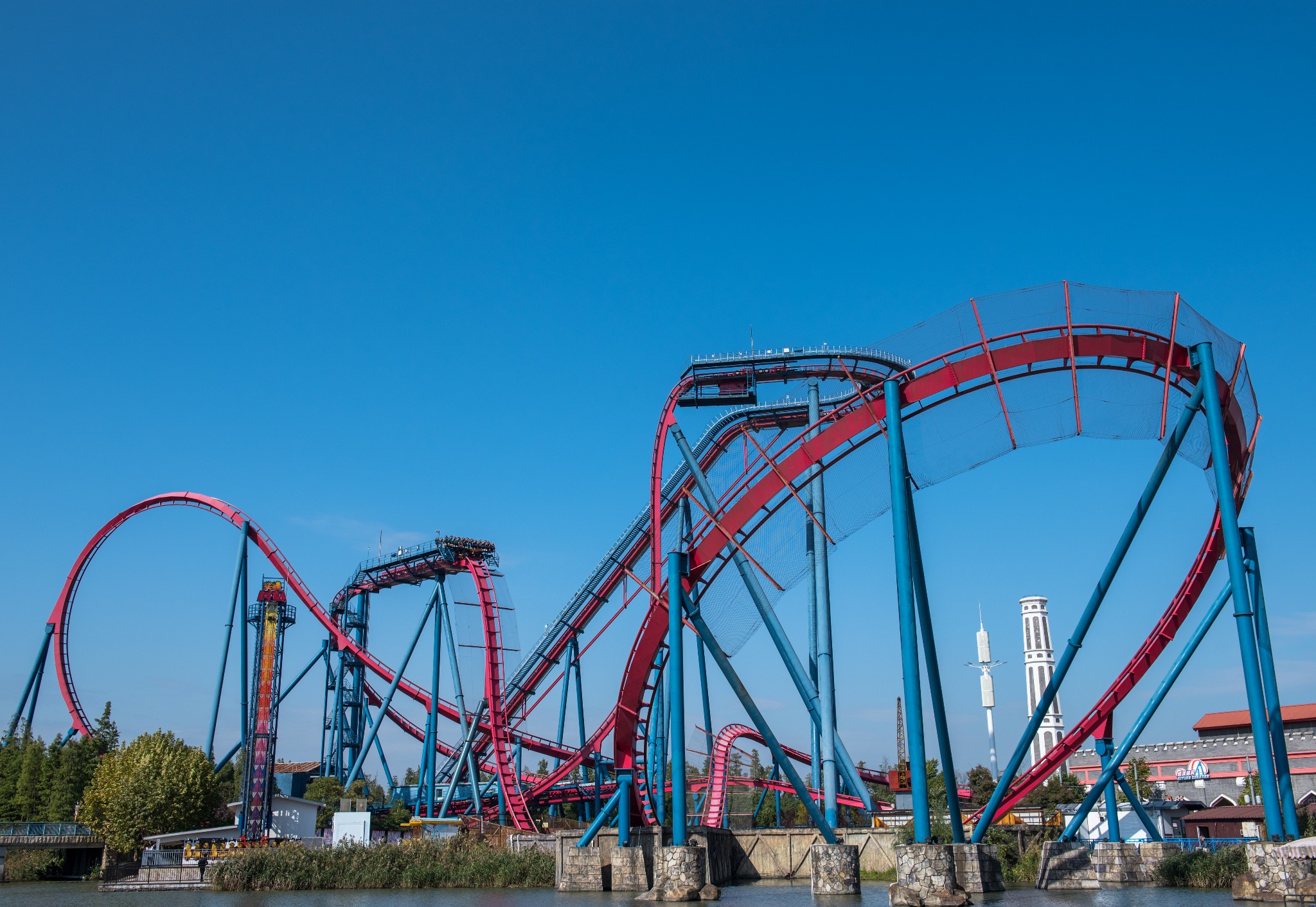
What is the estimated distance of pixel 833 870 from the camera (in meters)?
16.4

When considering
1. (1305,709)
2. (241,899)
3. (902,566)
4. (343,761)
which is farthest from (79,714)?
(1305,709)

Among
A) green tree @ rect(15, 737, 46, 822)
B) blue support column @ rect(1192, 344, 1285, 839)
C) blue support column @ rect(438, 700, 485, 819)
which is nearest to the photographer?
blue support column @ rect(1192, 344, 1285, 839)

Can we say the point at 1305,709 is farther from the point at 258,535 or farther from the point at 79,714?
the point at 79,714

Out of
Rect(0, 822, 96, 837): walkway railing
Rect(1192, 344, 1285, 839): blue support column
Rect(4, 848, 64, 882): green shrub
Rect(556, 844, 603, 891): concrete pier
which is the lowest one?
Rect(4, 848, 64, 882): green shrub

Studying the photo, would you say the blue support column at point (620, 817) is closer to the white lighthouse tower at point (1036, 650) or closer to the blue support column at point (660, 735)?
the blue support column at point (660, 735)

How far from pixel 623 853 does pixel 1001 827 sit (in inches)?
351

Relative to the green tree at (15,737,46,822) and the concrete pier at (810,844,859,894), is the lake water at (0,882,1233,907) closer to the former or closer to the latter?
the concrete pier at (810,844,859,894)

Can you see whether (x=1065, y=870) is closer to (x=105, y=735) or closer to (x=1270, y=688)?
(x=1270, y=688)

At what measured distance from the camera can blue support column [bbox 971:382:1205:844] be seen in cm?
1539

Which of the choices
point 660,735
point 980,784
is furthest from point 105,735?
point 980,784

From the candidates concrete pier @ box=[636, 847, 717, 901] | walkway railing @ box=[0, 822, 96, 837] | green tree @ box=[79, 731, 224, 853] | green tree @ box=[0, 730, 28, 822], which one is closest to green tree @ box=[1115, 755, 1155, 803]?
concrete pier @ box=[636, 847, 717, 901]

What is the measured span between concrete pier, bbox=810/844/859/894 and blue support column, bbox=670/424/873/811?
3.20 metres

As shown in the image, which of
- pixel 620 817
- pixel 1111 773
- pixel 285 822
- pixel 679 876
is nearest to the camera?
pixel 679 876

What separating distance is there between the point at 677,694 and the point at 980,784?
29.1 m
